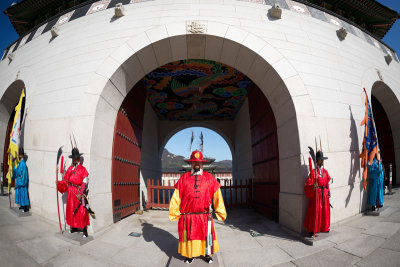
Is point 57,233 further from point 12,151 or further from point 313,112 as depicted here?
point 313,112

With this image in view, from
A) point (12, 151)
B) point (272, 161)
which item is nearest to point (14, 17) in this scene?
point (12, 151)

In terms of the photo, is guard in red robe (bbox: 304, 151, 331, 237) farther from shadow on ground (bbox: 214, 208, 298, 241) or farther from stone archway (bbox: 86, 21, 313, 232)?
shadow on ground (bbox: 214, 208, 298, 241)

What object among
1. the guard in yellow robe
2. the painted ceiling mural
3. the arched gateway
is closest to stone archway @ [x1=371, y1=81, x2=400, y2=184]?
the arched gateway

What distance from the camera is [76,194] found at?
3.28 meters

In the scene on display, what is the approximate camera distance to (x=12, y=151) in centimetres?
454

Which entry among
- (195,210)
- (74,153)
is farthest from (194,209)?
(74,153)

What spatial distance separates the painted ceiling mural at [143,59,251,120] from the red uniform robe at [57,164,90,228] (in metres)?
4.11

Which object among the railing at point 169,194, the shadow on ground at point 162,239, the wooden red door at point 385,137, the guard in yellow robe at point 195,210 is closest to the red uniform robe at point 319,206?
the guard in yellow robe at point 195,210

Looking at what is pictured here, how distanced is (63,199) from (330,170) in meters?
5.72

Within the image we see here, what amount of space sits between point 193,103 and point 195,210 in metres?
7.12

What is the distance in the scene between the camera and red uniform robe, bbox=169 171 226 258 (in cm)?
255

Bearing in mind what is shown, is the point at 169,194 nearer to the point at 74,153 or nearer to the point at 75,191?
the point at 75,191

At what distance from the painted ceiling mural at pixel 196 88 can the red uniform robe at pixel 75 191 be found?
4.11m

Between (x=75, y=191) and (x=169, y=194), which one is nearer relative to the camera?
(x=75, y=191)
